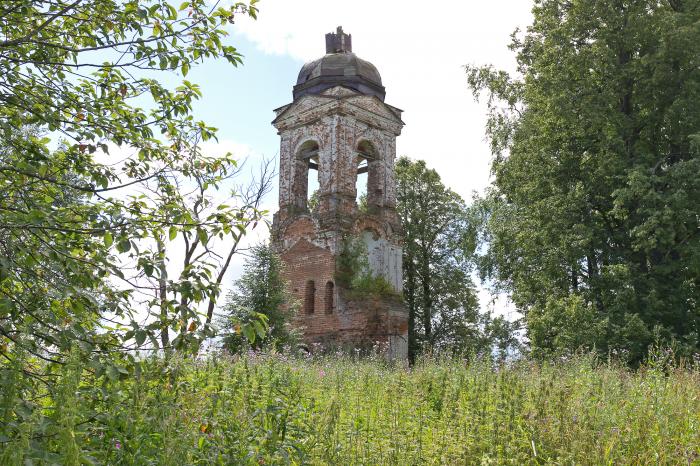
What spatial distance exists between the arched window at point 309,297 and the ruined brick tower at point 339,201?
35 millimetres

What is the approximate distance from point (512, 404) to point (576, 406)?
1.93 feet

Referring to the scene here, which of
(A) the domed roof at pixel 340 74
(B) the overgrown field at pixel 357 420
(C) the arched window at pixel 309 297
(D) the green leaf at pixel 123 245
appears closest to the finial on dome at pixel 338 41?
(A) the domed roof at pixel 340 74

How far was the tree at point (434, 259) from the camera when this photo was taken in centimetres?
2981

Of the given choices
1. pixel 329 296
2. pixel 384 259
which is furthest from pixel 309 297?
pixel 384 259

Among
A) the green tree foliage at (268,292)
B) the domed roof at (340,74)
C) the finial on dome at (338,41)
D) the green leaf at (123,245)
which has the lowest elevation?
the green leaf at (123,245)

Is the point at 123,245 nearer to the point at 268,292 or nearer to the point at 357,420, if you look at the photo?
the point at 357,420

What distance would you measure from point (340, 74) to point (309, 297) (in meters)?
8.45

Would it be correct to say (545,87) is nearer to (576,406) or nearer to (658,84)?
(658,84)

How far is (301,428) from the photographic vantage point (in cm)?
498

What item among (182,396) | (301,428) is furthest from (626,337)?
(182,396)

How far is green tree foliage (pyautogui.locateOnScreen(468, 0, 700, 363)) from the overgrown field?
24.4 feet

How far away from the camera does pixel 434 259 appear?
31.0 metres

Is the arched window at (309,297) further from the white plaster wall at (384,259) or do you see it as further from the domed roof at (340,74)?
the domed roof at (340,74)

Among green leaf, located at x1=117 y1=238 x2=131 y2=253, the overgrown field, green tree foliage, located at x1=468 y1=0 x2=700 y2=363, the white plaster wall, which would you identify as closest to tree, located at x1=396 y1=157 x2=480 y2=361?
the white plaster wall
